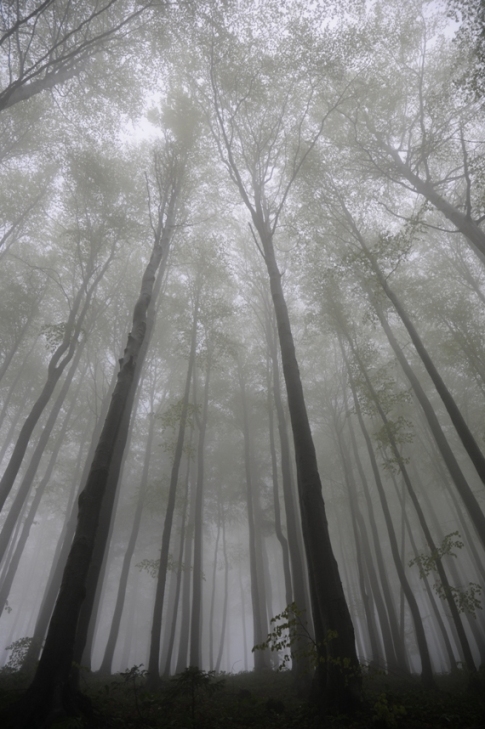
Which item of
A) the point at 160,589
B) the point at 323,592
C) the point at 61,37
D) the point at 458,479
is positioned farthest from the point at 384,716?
the point at 61,37

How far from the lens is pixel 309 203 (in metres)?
13.1

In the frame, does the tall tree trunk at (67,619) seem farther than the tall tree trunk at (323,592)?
No

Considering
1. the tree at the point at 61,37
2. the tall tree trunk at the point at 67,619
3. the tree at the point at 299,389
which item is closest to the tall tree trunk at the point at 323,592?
the tree at the point at 299,389

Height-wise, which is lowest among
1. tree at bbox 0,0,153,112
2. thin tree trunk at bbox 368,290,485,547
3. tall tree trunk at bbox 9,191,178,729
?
tall tree trunk at bbox 9,191,178,729

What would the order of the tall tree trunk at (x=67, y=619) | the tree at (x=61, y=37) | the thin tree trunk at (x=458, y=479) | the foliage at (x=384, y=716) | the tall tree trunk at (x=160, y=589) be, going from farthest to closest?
the tree at (x=61, y=37), the tall tree trunk at (x=160, y=589), the thin tree trunk at (x=458, y=479), the foliage at (x=384, y=716), the tall tree trunk at (x=67, y=619)

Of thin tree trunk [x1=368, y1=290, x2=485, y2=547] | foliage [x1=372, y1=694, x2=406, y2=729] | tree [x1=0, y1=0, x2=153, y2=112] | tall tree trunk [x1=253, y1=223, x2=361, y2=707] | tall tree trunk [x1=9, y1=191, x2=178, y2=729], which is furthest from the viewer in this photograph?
tree [x1=0, y1=0, x2=153, y2=112]

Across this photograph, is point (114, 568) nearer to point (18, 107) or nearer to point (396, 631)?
point (396, 631)

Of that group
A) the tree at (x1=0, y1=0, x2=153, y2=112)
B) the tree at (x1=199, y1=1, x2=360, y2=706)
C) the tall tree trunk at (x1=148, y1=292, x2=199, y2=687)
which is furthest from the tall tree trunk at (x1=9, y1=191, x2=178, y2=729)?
the tree at (x1=0, y1=0, x2=153, y2=112)

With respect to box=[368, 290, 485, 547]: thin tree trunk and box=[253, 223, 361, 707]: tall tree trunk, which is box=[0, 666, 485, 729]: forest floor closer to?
box=[253, 223, 361, 707]: tall tree trunk

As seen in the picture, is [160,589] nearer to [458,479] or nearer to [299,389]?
[299,389]

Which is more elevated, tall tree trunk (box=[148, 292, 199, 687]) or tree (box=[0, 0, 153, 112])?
tree (box=[0, 0, 153, 112])

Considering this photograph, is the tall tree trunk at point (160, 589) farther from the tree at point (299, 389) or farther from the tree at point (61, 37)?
the tree at point (61, 37)

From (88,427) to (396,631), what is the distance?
16.7 metres

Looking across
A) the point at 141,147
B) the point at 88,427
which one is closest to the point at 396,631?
the point at 88,427
